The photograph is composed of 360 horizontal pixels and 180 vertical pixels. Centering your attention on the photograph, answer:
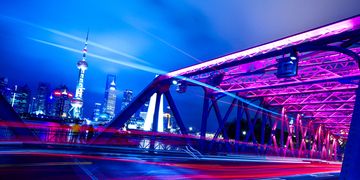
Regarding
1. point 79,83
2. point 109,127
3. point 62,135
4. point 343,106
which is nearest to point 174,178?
point 62,135

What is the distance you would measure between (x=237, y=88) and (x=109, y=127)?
1228cm

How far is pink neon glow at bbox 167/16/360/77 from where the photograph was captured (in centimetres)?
1325

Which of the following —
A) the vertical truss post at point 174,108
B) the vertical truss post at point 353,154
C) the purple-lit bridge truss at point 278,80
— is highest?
the purple-lit bridge truss at point 278,80

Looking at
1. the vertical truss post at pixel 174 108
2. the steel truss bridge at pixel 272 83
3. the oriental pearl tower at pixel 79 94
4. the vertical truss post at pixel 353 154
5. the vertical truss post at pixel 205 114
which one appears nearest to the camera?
the vertical truss post at pixel 353 154

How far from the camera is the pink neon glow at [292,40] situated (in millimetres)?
13250

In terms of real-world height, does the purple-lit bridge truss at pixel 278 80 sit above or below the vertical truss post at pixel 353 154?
above

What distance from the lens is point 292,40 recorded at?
15945 mm

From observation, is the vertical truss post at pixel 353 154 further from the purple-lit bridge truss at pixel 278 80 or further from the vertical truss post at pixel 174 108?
the vertical truss post at pixel 174 108

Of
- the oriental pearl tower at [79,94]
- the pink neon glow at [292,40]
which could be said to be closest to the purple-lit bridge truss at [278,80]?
the pink neon glow at [292,40]

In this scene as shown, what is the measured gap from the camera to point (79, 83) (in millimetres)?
152250

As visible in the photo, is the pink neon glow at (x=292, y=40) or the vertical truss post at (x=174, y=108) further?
the vertical truss post at (x=174, y=108)

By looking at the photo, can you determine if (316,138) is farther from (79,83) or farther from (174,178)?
(79,83)

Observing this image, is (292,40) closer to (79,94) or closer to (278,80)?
(278,80)

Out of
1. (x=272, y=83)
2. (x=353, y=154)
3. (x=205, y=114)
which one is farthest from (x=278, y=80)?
(x=353, y=154)
